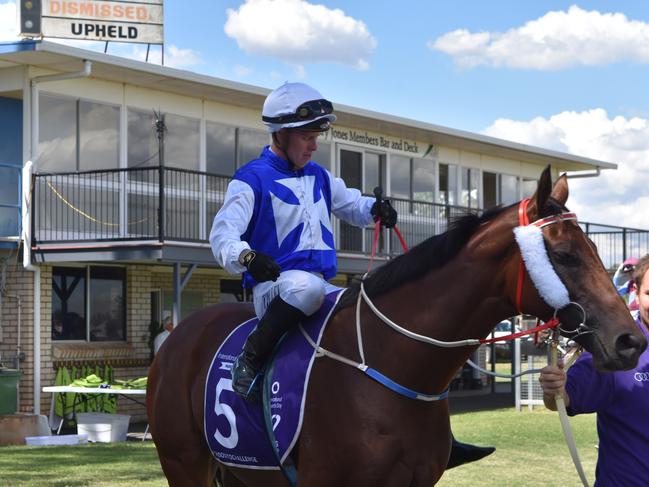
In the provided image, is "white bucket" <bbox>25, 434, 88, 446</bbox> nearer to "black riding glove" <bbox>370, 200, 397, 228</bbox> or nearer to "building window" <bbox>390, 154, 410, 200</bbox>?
"black riding glove" <bbox>370, 200, 397, 228</bbox>

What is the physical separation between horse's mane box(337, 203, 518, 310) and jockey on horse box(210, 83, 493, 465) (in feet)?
0.74

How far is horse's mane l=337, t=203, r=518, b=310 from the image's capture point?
4.36 meters

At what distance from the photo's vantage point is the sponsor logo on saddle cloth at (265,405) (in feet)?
14.8

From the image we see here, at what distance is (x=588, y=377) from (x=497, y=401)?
19.9 metres

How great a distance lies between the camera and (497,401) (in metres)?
23.4

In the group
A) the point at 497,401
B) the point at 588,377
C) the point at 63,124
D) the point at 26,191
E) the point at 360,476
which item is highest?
the point at 63,124

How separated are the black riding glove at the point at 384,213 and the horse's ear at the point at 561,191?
1.18 m

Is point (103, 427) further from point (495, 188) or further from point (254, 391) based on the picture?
point (495, 188)

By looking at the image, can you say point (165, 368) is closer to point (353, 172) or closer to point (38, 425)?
point (38, 425)

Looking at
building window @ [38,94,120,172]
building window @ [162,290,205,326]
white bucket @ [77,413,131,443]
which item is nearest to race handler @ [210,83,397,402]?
white bucket @ [77,413,131,443]

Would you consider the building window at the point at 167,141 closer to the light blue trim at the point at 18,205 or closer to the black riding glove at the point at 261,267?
the light blue trim at the point at 18,205

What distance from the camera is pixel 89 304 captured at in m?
19.4

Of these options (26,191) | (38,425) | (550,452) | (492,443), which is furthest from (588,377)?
(26,191)

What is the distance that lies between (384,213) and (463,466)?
7.24 m
